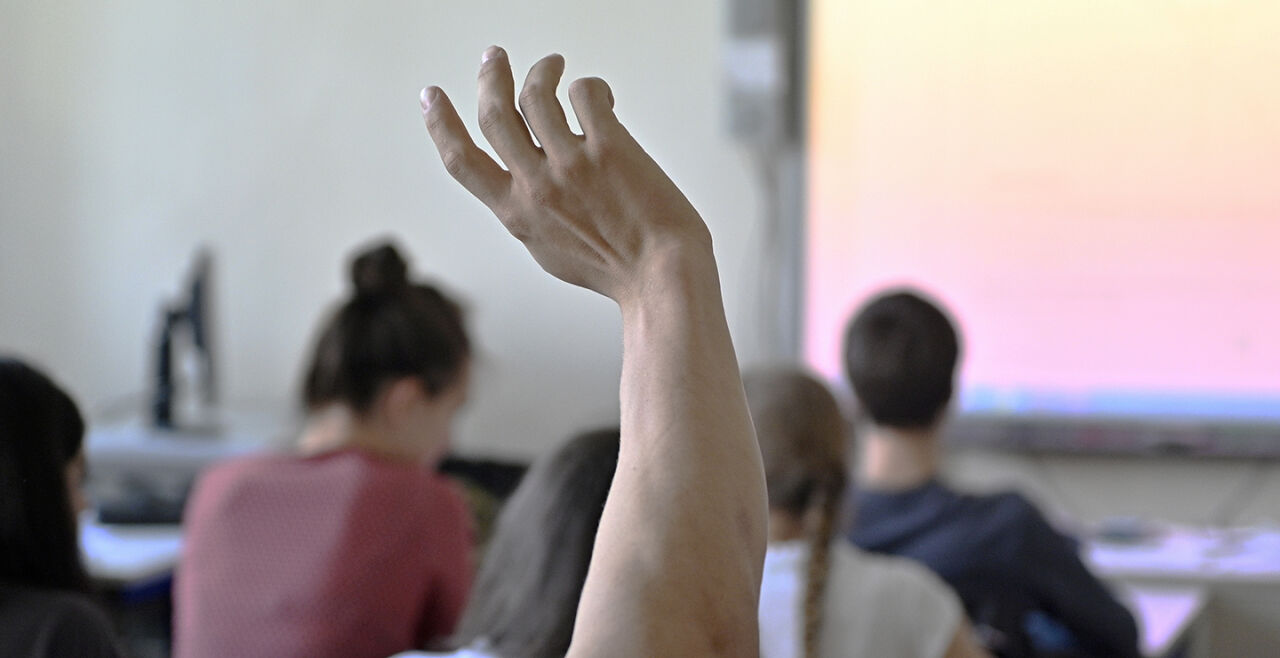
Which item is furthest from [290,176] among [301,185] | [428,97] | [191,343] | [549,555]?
[428,97]

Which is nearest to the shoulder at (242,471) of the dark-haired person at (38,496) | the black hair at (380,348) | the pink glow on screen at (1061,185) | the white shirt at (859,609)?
the black hair at (380,348)

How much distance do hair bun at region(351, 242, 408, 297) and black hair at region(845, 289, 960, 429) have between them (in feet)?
2.32

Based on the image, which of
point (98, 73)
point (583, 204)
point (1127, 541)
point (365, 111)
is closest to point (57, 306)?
point (98, 73)

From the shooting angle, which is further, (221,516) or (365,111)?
(365,111)

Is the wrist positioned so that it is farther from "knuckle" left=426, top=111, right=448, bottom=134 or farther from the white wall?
the white wall

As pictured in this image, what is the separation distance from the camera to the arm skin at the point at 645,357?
485 mm

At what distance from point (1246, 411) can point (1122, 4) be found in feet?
2.81

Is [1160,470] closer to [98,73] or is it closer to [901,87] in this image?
[901,87]

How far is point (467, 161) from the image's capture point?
0.52 metres

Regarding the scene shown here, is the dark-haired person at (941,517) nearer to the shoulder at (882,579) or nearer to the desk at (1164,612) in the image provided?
the desk at (1164,612)

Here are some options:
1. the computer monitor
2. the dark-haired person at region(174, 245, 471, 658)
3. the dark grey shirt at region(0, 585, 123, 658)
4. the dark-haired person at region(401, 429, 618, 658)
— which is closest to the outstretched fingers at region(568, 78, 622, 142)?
the dark-haired person at region(401, 429, 618, 658)

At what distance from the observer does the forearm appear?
48 cm

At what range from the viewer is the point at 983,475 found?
3.04 meters

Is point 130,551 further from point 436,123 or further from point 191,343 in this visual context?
point 436,123
